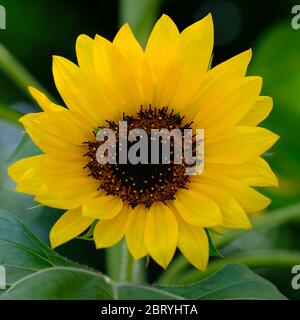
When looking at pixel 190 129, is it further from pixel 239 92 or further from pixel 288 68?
pixel 288 68

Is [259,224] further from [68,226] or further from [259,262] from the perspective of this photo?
[68,226]

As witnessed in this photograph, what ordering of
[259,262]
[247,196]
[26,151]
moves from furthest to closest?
1. [259,262]
2. [26,151]
3. [247,196]

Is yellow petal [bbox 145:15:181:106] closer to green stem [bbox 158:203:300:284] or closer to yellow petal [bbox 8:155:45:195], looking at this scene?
yellow petal [bbox 8:155:45:195]

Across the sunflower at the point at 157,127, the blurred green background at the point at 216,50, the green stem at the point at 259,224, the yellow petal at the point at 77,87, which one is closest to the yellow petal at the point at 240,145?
the sunflower at the point at 157,127

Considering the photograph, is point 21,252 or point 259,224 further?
point 259,224

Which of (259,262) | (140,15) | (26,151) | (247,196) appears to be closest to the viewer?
(247,196)

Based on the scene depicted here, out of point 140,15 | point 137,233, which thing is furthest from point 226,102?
point 140,15

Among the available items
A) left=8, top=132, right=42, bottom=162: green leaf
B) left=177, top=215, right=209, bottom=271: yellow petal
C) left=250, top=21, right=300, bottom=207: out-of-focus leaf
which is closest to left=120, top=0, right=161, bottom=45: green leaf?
left=250, top=21, right=300, bottom=207: out-of-focus leaf

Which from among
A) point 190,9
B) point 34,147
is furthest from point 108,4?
point 34,147

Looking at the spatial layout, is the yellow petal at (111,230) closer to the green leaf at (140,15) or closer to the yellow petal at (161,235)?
the yellow petal at (161,235)
